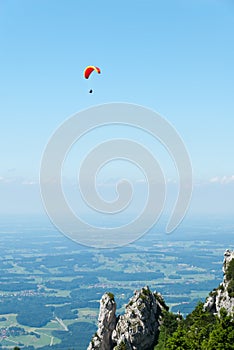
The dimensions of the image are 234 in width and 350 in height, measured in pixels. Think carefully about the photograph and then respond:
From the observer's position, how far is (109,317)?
155 feet

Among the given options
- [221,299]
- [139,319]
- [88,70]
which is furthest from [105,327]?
[88,70]

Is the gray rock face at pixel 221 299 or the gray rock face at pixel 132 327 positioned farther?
the gray rock face at pixel 221 299

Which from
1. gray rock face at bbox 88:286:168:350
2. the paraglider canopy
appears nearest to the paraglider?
the paraglider canopy

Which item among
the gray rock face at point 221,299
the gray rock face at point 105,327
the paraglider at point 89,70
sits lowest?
the gray rock face at point 105,327

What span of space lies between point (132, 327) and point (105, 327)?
3.31 meters

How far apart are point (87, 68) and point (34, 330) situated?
157951mm

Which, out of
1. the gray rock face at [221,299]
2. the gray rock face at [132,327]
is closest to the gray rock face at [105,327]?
the gray rock face at [132,327]

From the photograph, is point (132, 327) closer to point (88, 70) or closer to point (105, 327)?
point (105, 327)

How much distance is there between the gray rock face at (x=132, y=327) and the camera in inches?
1752

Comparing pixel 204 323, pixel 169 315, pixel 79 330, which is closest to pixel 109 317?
pixel 169 315

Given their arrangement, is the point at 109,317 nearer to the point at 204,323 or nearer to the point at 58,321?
the point at 204,323

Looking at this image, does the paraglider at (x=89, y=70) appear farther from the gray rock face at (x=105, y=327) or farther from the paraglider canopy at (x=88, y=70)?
the gray rock face at (x=105, y=327)

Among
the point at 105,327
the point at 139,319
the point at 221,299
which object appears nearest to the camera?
the point at 139,319

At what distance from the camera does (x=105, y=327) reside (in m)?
46.6
